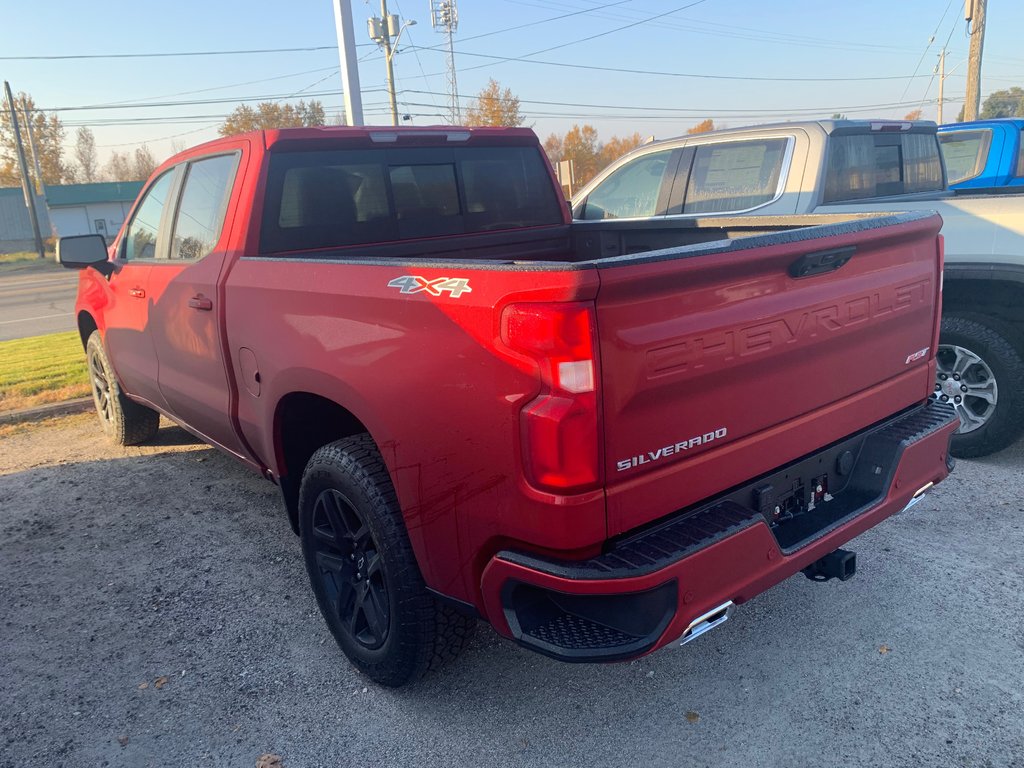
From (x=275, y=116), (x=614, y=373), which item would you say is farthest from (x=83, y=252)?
(x=275, y=116)

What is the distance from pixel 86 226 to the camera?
61.7 meters

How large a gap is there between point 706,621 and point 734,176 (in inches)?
164

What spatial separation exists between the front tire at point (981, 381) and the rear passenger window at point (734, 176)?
4.84ft

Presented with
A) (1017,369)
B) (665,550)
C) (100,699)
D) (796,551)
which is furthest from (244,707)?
Answer: (1017,369)

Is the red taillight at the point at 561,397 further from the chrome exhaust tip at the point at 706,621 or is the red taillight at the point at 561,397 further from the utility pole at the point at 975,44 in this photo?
the utility pole at the point at 975,44

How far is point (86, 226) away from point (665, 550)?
6964 centimetres

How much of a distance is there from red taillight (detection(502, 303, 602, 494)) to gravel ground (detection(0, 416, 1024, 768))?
3.67 feet

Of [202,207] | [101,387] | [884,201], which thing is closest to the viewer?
[202,207]

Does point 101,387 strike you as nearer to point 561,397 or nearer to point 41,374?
point 41,374

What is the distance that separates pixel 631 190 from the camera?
6340mm

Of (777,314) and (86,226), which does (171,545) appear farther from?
(86,226)

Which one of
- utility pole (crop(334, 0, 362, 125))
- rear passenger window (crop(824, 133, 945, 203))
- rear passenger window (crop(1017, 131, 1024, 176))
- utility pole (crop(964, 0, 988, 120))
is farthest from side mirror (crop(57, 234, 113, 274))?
utility pole (crop(964, 0, 988, 120))

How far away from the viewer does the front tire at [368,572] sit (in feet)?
8.61

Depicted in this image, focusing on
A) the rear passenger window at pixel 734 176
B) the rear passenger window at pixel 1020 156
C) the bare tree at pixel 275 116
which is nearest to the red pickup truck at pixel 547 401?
the rear passenger window at pixel 734 176
